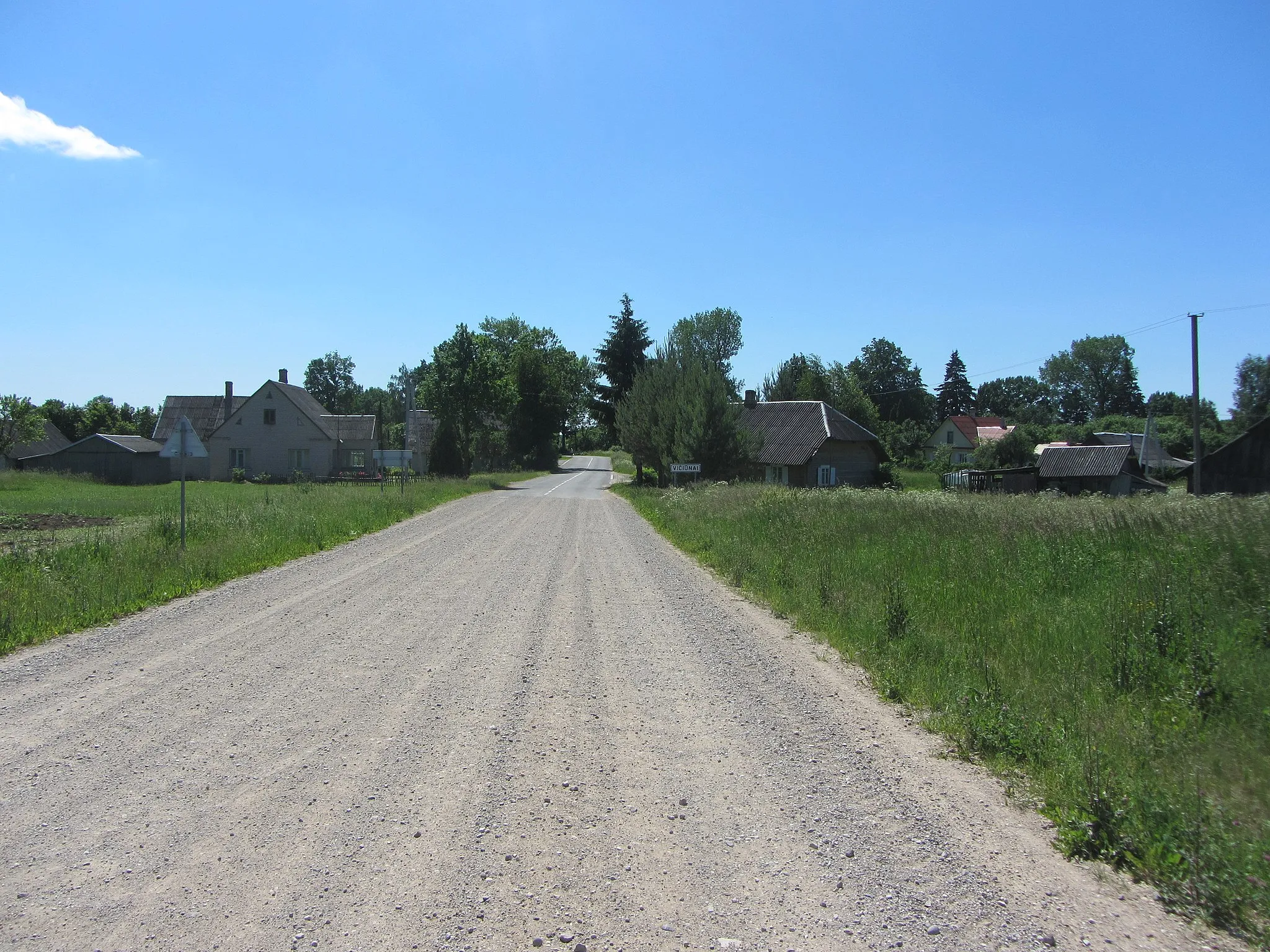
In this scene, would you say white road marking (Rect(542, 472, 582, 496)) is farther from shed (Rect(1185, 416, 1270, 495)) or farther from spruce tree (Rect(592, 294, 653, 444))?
shed (Rect(1185, 416, 1270, 495))

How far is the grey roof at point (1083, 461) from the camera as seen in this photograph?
1861 inches

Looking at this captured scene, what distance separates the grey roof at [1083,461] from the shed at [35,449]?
69865mm

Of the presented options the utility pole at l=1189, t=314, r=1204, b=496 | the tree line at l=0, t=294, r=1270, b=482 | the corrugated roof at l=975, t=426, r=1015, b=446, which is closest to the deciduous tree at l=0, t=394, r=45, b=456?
the tree line at l=0, t=294, r=1270, b=482

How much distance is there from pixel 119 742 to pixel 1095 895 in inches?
245

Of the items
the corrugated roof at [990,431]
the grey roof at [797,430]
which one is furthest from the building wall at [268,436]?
the corrugated roof at [990,431]

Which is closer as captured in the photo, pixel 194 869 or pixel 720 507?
pixel 194 869

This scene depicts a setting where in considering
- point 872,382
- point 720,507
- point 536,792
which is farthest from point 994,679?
point 872,382

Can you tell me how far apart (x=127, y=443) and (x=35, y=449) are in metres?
16.9

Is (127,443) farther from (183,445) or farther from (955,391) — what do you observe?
(955,391)

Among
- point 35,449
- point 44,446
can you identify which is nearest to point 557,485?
point 35,449

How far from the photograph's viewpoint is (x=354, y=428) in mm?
68188

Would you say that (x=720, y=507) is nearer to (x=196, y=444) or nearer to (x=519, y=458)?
(x=196, y=444)

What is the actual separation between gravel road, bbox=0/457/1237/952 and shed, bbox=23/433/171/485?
52.4m

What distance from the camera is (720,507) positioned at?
24.0 m
